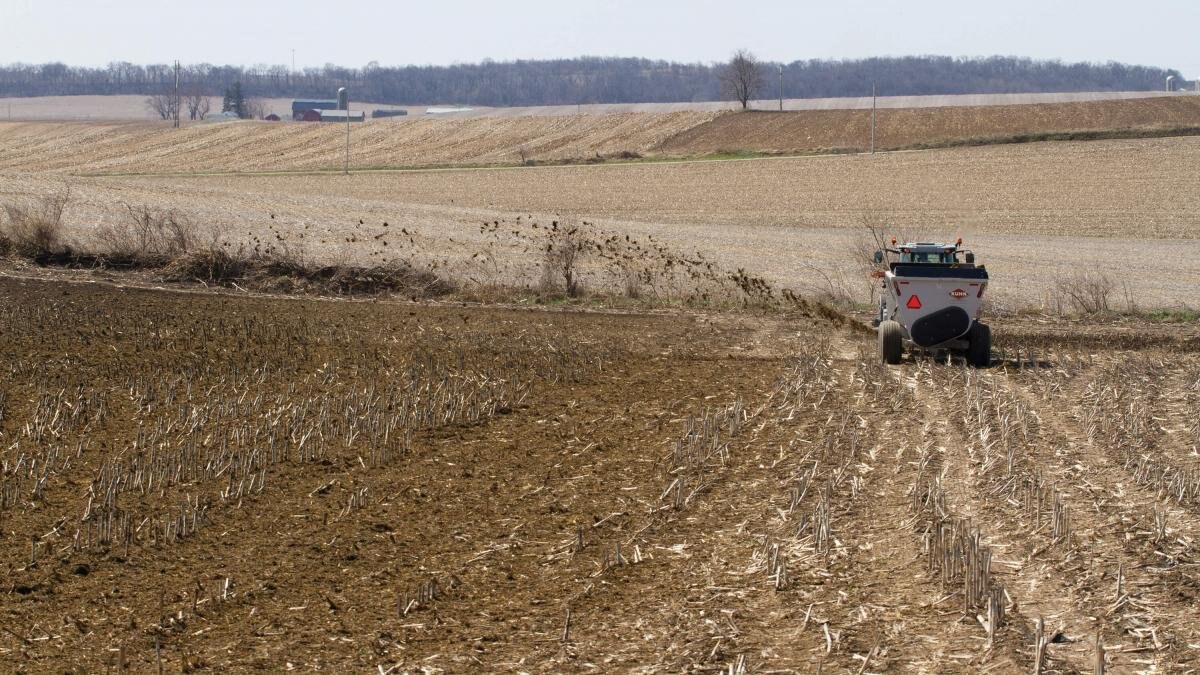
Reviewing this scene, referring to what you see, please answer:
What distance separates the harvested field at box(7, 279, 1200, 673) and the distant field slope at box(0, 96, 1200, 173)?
56752 mm

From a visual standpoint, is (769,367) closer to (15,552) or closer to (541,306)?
(541,306)

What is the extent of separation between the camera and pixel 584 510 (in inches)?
434

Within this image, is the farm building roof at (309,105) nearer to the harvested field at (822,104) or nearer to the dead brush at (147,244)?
the harvested field at (822,104)

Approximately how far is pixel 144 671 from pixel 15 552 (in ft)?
8.89

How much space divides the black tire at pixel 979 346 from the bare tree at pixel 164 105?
138842mm

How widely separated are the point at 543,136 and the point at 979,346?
70.6 m

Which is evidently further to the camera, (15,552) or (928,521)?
(928,521)

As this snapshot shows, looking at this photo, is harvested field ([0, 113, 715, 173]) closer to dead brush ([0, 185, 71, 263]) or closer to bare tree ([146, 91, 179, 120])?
bare tree ([146, 91, 179, 120])

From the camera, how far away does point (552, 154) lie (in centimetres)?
7856

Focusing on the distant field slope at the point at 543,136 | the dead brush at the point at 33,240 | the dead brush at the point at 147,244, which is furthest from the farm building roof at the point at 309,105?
the dead brush at the point at 147,244

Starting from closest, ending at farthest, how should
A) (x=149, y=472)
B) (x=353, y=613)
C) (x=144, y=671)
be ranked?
1. (x=144, y=671)
2. (x=353, y=613)
3. (x=149, y=472)

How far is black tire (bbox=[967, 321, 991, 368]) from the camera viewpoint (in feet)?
61.7

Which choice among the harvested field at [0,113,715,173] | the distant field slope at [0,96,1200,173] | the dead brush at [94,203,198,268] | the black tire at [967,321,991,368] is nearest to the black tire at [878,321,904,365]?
the black tire at [967,321,991,368]

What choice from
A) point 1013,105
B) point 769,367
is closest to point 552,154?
point 1013,105
